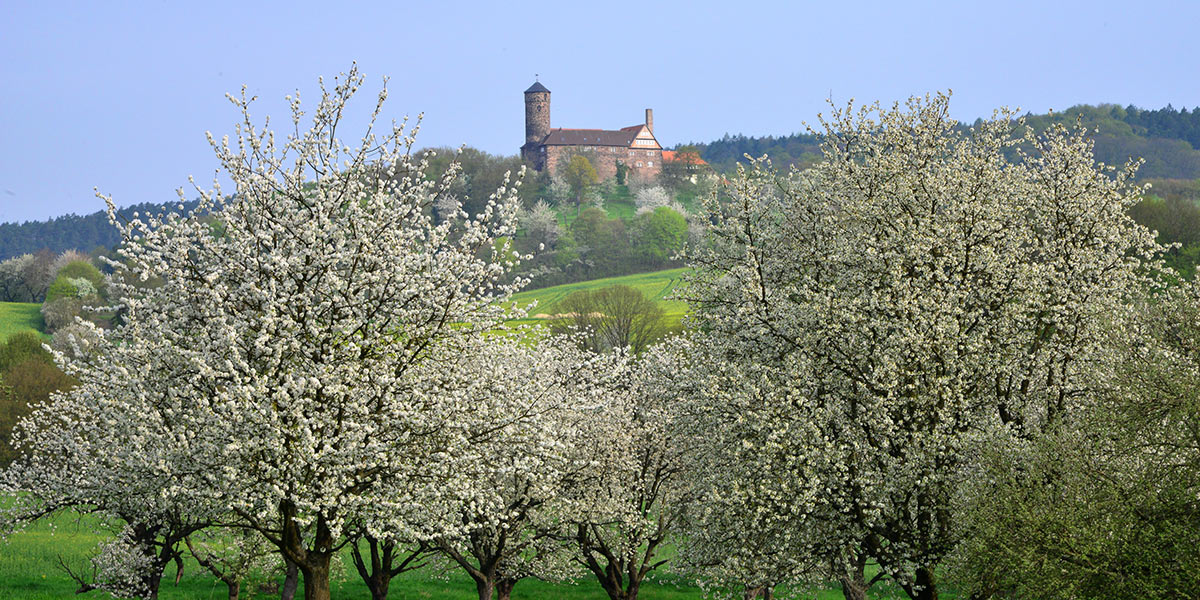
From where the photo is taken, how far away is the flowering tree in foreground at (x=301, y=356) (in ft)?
48.9

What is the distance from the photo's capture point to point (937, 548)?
18562 mm

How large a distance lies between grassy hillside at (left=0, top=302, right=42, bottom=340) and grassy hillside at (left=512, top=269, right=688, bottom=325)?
55025 millimetres

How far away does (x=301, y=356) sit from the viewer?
1574 centimetres

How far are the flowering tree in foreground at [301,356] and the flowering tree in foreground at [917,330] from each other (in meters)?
6.01

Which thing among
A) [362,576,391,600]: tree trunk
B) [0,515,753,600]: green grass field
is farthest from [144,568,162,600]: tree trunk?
[362,576,391,600]: tree trunk

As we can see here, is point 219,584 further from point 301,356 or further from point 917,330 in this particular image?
point 917,330

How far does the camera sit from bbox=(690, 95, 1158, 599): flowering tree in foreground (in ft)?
60.9

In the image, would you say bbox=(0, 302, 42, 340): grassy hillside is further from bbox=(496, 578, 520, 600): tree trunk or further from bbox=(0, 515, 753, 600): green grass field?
bbox=(496, 578, 520, 600): tree trunk

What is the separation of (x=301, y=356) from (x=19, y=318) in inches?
4646

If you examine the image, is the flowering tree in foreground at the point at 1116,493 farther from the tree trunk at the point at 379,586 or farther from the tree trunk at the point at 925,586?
the tree trunk at the point at 379,586

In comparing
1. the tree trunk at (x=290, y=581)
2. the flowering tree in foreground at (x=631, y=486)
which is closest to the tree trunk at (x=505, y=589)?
the flowering tree in foreground at (x=631, y=486)

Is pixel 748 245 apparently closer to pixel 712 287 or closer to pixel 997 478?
pixel 712 287

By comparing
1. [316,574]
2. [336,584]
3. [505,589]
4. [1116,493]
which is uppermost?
[1116,493]

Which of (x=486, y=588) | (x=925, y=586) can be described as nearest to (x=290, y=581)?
(x=486, y=588)
